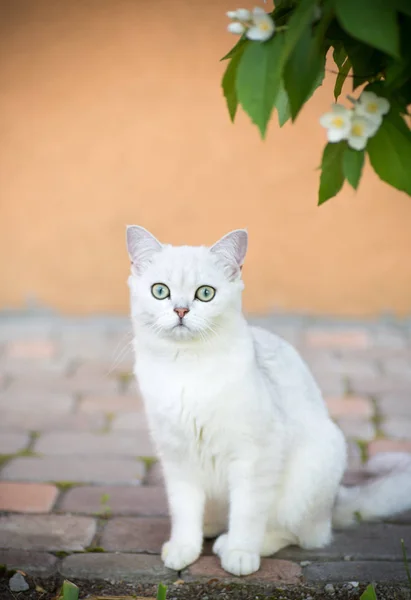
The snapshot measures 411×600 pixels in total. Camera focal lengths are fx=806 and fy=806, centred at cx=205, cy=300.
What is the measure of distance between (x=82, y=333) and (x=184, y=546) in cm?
279

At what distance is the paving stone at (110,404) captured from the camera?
12.8 feet

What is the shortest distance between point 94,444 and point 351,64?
2262mm

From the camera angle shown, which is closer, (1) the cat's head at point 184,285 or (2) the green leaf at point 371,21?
(2) the green leaf at point 371,21

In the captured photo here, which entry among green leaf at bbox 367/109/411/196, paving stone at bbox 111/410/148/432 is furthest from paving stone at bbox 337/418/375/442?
green leaf at bbox 367/109/411/196

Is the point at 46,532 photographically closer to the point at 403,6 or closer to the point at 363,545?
the point at 363,545

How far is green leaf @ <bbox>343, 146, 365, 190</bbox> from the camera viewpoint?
1505 mm

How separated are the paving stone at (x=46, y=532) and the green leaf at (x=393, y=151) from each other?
1675 mm

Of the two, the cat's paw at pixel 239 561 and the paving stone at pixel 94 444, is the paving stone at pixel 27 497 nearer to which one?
the paving stone at pixel 94 444

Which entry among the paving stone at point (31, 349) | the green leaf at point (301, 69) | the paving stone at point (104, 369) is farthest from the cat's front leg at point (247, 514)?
the paving stone at point (31, 349)

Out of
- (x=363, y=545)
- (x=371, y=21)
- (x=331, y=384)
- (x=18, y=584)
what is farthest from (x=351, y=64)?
(x=331, y=384)

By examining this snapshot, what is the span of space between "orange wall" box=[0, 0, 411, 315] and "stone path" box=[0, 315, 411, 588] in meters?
0.28

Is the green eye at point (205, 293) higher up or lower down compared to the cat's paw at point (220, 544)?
higher up

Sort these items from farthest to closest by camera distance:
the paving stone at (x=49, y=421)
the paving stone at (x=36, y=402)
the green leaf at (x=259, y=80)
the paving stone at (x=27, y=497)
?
the paving stone at (x=36, y=402), the paving stone at (x=49, y=421), the paving stone at (x=27, y=497), the green leaf at (x=259, y=80)

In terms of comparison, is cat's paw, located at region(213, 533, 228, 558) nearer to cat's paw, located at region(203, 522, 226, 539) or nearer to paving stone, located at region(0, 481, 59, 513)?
cat's paw, located at region(203, 522, 226, 539)
